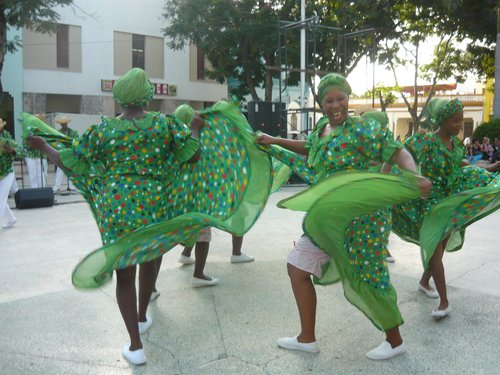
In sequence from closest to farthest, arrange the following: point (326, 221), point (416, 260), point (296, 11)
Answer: point (326, 221) < point (416, 260) < point (296, 11)

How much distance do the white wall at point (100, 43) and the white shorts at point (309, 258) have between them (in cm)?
2118

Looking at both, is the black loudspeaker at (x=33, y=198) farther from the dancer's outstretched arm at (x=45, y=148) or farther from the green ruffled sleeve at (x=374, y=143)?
the green ruffled sleeve at (x=374, y=143)

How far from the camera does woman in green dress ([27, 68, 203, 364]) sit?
2945 millimetres

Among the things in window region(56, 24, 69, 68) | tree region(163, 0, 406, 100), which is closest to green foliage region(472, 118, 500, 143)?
tree region(163, 0, 406, 100)

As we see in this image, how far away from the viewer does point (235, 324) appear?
3.70 meters

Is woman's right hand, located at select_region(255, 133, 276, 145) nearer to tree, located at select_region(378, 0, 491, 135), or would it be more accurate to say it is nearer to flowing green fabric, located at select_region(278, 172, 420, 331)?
flowing green fabric, located at select_region(278, 172, 420, 331)

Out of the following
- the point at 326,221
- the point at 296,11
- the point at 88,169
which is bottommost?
the point at 326,221

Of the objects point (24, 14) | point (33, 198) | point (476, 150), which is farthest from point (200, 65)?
point (33, 198)

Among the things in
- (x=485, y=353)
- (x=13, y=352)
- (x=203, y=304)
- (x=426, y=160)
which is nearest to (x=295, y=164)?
(x=426, y=160)

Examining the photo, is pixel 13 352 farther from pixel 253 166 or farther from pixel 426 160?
pixel 426 160

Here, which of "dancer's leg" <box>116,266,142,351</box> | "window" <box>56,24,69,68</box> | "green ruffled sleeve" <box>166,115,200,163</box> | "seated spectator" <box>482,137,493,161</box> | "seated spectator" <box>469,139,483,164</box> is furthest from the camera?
"window" <box>56,24,69,68</box>

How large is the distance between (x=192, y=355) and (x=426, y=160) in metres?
2.09

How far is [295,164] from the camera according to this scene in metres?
3.67

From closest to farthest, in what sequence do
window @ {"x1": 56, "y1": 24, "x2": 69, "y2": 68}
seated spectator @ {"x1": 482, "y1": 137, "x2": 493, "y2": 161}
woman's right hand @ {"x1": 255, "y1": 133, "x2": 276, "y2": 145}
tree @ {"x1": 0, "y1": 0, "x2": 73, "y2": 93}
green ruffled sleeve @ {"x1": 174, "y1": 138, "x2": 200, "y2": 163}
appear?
green ruffled sleeve @ {"x1": 174, "y1": 138, "x2": 200, "y2": 163}
woman's right hand @ {"x1": 255, "y1": 133, "x2": 276, "y2": 145}
tree @ {"x1": 0, "y1": 0, "x2": 73, "y2": 93}
seated spectator @ {"x1": 482, "y1": 137, "x2": 493, "y2": 161}
window @ {"x1": 56, "y1": 24, "x2": 69, "y2": 68}
